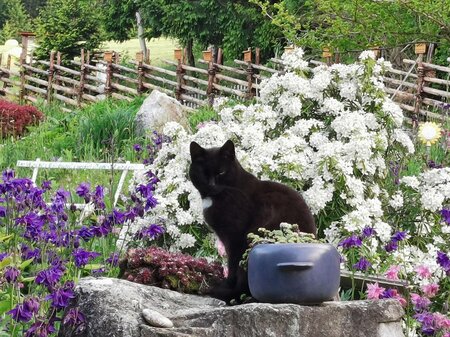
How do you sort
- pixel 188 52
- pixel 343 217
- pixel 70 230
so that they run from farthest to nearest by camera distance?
1. pixel 188 52
2. pixel 343 217
3. pixel 70 230

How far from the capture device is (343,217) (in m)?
5.91

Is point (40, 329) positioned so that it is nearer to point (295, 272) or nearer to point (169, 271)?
point (295, 272)

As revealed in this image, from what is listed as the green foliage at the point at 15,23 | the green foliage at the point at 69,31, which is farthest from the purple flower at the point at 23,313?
the green foliage at the point at 15,23

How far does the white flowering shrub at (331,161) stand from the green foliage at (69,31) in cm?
2300

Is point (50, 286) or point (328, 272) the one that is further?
point (328, 272)

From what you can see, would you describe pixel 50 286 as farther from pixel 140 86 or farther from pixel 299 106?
pixel 140 86

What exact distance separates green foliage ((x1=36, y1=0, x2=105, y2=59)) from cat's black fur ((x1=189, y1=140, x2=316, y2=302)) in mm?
25109

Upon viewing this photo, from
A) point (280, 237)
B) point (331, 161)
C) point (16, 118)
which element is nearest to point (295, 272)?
point (280, 237)

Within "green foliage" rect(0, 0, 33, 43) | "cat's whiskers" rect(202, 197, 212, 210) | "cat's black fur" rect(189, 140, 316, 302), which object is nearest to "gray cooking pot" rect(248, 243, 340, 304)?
"cat's black fur" rect(189, 140, 316, 302)

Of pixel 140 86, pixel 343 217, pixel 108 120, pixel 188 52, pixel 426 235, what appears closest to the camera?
pixel 343 217

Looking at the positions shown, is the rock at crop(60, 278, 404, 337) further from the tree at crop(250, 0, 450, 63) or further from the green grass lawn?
the green grass lawn

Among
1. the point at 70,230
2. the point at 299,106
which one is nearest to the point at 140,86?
the point at 299,106

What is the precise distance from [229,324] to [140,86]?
18.5 meters

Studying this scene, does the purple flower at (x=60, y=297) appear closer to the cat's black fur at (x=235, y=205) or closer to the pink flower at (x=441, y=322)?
the cat's black fur at (x=235, y=205)
